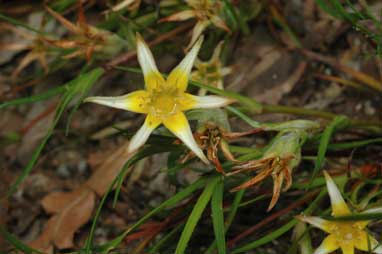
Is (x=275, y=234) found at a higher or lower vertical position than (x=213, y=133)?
lower

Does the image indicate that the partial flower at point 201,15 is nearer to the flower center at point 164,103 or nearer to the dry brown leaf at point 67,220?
the flower center at point 164,103

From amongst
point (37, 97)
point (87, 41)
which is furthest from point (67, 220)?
point (87, 41)

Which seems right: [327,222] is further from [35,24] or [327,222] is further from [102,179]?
[35,24]

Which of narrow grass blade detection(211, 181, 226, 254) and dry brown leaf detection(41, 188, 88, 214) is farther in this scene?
dry brown leaf detection(41, 188, 88, 214)

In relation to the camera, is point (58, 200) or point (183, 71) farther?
point (58, 200)

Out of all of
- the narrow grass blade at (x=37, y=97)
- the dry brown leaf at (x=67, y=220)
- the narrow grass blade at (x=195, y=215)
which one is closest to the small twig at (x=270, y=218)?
the narrow grass blade at (x=195, y=215)

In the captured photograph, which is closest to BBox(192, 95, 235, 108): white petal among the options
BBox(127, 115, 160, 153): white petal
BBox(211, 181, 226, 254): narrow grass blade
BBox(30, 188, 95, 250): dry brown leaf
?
BBox(127, 115, 160, 153): white petal

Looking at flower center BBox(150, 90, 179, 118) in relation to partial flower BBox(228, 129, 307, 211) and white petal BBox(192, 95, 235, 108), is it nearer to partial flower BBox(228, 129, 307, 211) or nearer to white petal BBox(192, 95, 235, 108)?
white petal BBox(192, 95, 235, 108)

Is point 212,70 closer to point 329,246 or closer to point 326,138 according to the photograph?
point 326,138
